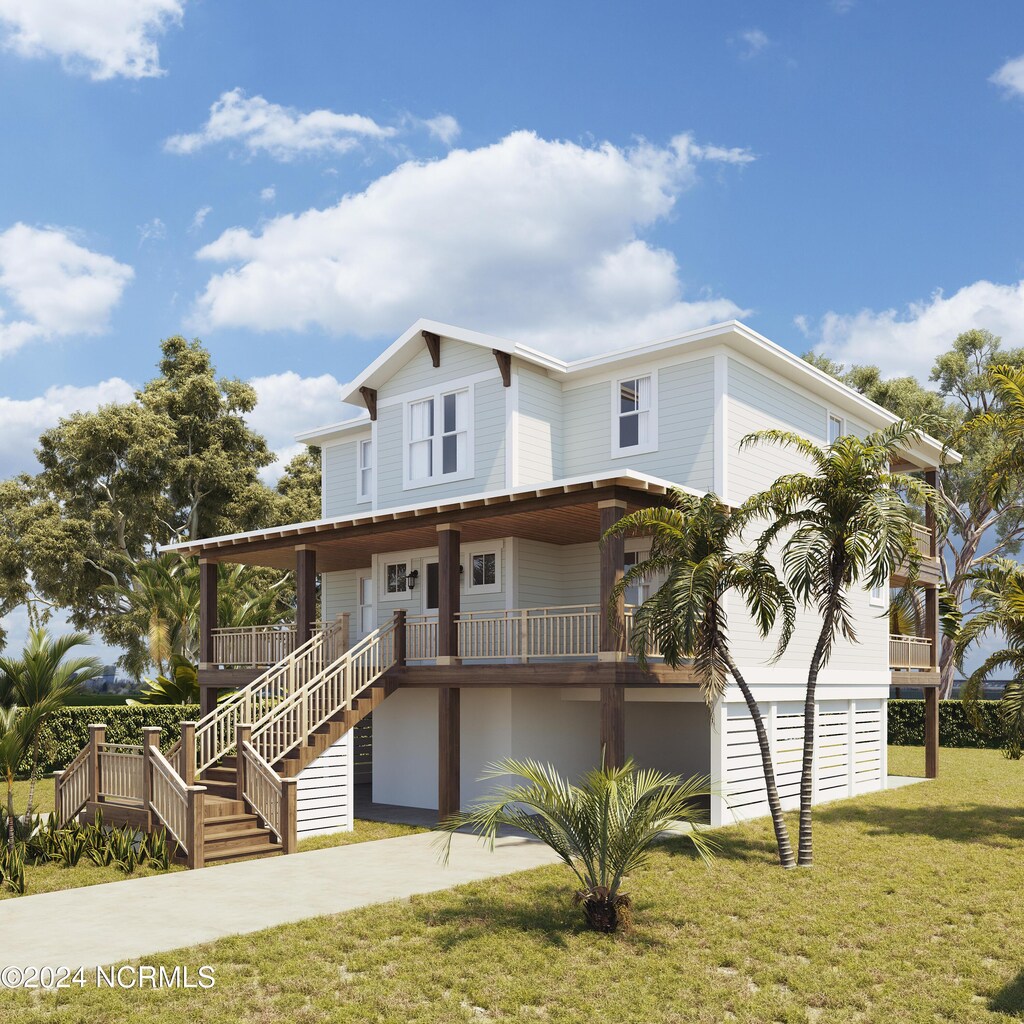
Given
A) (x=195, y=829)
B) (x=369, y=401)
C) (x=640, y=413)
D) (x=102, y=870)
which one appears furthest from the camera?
(x=369, y=401)

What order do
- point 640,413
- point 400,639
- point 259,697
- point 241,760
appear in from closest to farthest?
point 241,760, point 259,697, point 400,639, point 640,413

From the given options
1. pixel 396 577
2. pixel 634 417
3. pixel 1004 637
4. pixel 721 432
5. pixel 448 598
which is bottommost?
pixel 1004 637

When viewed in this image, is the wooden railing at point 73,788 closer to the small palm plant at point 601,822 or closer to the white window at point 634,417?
the small palm plant at point 601,822

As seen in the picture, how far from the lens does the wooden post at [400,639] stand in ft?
64.3

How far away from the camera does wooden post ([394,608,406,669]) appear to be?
19584 mm

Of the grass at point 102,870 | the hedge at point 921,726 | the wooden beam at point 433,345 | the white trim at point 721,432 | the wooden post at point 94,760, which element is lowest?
the hedge at point 921,726

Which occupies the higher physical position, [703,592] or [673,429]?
[673,429]

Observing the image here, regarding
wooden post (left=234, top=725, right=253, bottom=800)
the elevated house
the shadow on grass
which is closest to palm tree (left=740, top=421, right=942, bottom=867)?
the elevated house

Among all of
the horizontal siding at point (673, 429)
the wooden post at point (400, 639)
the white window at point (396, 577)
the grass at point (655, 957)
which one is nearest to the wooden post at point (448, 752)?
the wooden post at point (400, 639)

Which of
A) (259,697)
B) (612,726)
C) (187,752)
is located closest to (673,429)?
(612,726)

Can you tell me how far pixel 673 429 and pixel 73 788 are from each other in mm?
12484

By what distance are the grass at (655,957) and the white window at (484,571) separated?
8.57 meters

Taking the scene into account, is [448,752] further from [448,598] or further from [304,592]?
[304,592]

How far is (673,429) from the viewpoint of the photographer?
19875 millimetres
